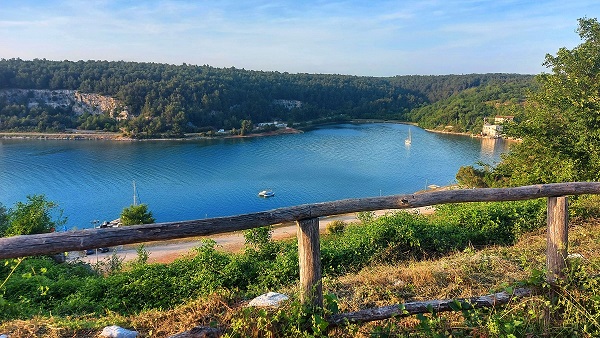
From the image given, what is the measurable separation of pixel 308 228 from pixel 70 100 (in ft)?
226

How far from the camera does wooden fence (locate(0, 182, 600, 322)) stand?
172 cm

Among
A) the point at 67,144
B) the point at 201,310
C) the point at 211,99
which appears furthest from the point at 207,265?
the point at 211,99

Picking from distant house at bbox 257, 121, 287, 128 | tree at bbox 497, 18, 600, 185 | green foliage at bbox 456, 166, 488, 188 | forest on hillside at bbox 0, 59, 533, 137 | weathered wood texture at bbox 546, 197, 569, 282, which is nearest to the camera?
weathered wood texture at bbox 546, 197, 569, 282

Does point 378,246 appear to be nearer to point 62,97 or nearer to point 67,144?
point 67,144

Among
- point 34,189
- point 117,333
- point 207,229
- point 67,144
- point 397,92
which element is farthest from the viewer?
Answer: point 397,92

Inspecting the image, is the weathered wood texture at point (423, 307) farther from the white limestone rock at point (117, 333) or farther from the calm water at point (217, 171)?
the calm water at point (217, 171)

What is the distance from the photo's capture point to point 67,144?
157 ft

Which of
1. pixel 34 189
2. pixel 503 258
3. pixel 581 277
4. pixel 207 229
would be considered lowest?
pixel 34 189

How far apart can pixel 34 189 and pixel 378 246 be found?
32282 mm

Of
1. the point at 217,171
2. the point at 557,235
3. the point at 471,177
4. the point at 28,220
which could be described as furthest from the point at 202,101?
the point at 557,235

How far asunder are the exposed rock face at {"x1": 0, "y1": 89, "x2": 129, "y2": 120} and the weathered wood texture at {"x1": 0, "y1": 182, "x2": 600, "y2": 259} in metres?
60.4

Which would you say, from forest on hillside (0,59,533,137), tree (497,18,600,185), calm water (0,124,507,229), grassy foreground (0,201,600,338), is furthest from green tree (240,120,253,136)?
grassy foreground (0,201,600,338)

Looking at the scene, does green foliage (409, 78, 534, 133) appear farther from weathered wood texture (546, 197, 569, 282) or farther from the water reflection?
weathered wood texture (546, 197, 569, 282)

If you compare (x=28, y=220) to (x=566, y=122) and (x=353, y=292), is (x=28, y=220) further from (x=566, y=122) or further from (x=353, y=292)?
(x=566, y=122)
